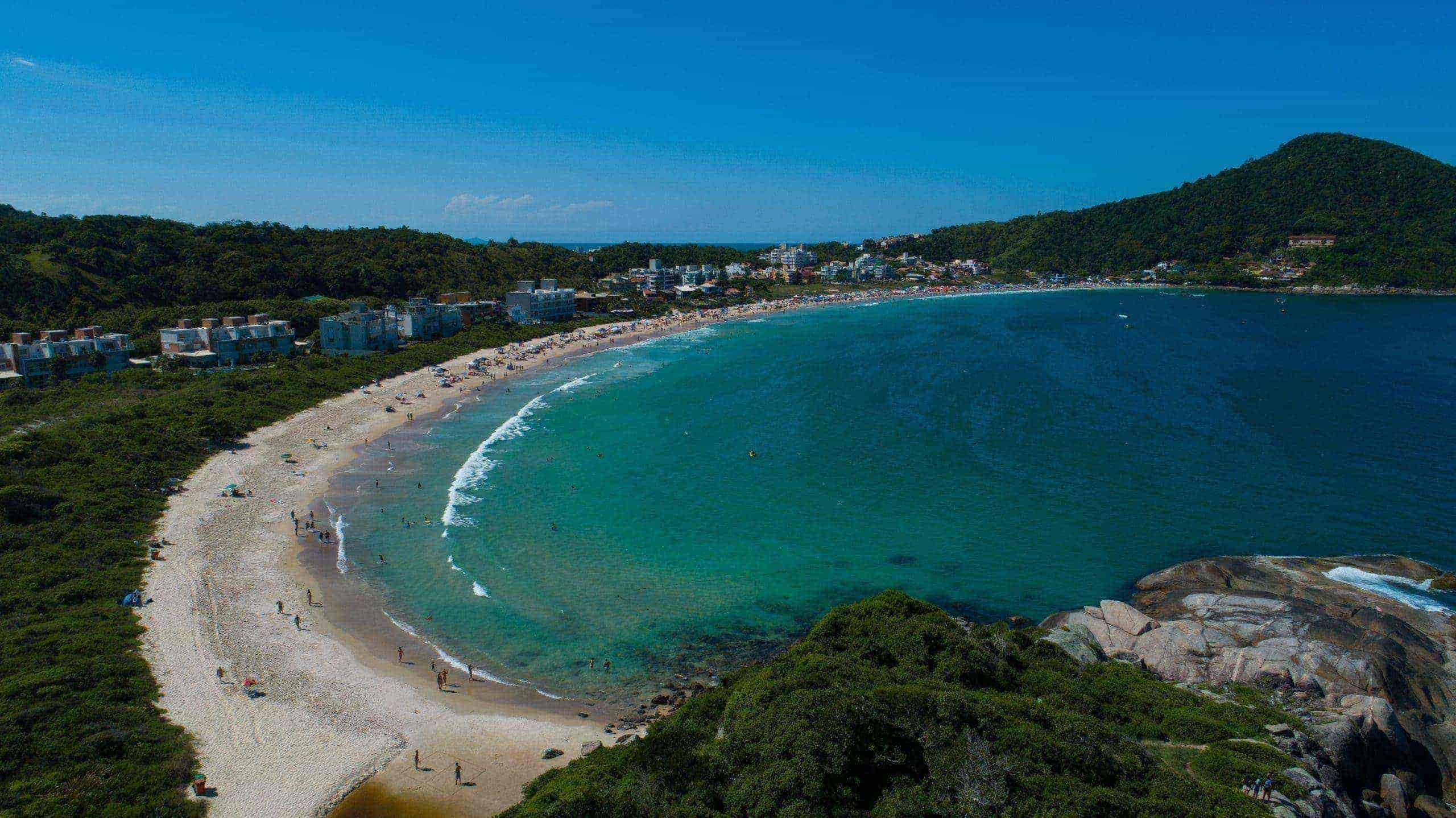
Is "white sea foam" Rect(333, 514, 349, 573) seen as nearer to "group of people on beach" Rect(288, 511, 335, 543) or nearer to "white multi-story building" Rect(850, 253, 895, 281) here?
"group of people on beach" Rect(288, 511, 335, 543)

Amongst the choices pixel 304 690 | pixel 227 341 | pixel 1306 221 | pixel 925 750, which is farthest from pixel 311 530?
pixel 1306 221

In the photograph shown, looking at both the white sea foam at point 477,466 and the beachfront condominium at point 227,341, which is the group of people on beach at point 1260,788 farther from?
the beachfront condominium at point 227,341

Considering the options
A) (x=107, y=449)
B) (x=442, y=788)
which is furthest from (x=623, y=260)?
(x=442, y=788)

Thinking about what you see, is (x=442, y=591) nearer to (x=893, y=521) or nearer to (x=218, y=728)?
(x=218, y=728)

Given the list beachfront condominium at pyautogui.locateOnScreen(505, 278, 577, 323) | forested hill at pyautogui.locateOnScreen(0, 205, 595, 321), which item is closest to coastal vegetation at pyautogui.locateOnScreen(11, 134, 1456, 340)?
forested hill at pyautogui.locateOnScreen(0, 205, 595, 321)

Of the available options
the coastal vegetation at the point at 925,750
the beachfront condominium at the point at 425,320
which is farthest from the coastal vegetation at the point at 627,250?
the coastal vegetation at the point at 925,750

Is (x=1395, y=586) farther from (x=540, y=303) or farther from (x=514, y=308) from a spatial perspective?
(x=540, y=303)
